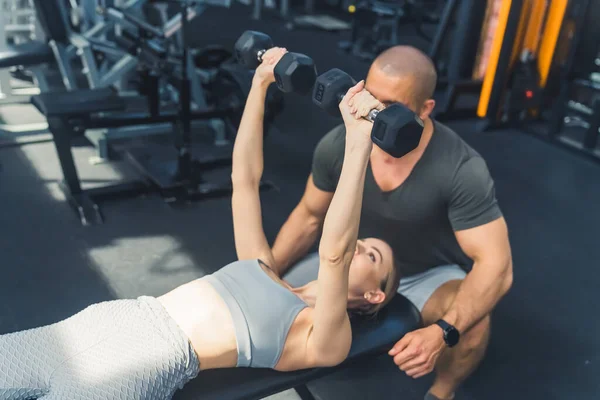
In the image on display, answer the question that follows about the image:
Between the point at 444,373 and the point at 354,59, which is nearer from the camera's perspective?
the point at 444,373

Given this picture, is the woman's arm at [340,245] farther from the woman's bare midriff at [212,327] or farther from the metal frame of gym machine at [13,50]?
the metal frame of gym machine at [13,50]

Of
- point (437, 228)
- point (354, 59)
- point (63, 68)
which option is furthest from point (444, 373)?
point (354, 59)

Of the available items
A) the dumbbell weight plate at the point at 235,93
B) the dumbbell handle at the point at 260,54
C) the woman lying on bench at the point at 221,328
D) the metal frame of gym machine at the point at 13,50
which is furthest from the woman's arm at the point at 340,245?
the metal frame of gym machine at the point at 13,50

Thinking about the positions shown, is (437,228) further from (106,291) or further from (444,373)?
(106,291)

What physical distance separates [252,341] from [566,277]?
1.79 m

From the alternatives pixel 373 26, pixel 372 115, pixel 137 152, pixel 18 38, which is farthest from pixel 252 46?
pixel 373 26

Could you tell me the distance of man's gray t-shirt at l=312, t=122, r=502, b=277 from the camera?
1666 mm

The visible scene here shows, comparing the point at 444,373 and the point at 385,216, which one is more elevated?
the point at 385,216

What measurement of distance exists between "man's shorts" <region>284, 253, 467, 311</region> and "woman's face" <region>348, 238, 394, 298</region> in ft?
0.92

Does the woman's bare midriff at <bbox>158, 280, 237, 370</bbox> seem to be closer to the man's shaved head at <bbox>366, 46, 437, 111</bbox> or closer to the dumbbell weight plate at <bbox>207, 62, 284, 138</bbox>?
the man's shaved head at <bbox>366, 46, 437, 111</bbox>

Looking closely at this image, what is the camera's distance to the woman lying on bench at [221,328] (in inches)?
48.3

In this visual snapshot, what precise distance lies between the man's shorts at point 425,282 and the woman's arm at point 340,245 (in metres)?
0.50

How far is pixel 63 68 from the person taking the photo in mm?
3617

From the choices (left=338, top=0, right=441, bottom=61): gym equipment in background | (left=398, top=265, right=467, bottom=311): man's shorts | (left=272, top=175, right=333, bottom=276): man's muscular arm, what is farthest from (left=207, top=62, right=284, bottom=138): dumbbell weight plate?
(left=338, top=0, right=441, bottom=61): gym equipment in background
